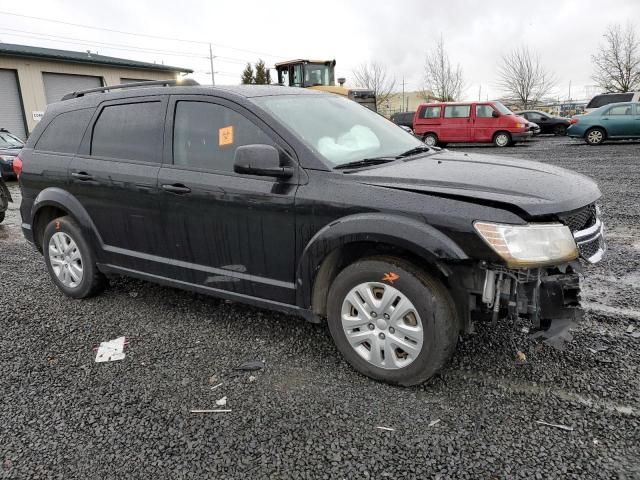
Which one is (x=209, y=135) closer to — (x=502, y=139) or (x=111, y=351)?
(x=111, y=351)

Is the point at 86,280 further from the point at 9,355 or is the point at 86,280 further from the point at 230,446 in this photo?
the point at 230,446

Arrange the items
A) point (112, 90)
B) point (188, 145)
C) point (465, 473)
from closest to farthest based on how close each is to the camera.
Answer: point (465, 473) → point (188, 145) → point (112, 90)

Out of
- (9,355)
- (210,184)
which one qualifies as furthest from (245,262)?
(9,355)

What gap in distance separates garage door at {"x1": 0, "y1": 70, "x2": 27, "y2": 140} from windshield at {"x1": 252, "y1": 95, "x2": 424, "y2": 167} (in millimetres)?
22902

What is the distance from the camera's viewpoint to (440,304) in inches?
103

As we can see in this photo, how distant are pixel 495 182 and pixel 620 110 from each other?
17.4 meters

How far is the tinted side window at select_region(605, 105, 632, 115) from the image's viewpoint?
1662 cm

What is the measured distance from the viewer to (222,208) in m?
3.24

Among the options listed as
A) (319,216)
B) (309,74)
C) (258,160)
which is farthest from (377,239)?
(309,74)

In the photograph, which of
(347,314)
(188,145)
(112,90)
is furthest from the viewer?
(112,90)

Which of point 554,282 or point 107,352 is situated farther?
point 107,352

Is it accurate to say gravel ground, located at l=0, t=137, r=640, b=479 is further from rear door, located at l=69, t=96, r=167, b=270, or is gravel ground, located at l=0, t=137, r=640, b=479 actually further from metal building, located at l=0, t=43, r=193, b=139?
metal building, located at l=0, t=43, r=193, b=139

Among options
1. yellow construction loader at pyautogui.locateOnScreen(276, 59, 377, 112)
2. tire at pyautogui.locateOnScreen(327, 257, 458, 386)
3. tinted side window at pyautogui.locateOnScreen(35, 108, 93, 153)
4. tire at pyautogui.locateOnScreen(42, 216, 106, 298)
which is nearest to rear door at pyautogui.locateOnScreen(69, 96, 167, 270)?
tinted side window at pyautogui.locateOnScreen(35, 108, 93, 153)

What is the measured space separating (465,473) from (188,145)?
2.68 metres
